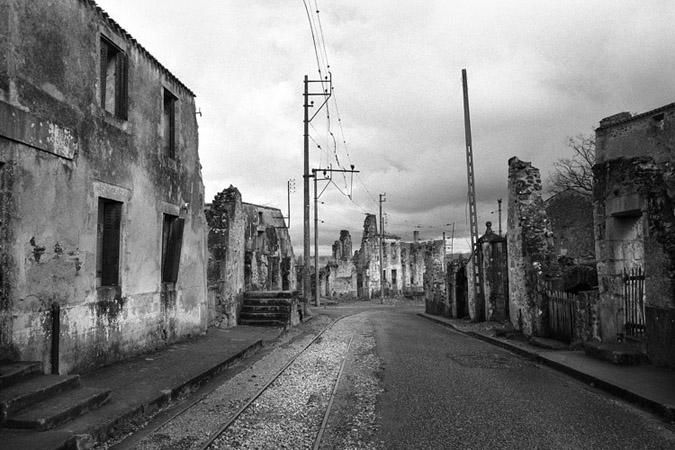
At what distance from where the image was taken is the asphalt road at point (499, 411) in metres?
5.91

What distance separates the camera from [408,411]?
279 inches

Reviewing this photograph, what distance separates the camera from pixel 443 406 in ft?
24.0

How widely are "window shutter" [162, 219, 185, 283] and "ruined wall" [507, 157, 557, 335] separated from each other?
1012cm

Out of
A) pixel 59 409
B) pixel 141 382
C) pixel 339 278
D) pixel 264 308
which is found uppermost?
pixel 339 278

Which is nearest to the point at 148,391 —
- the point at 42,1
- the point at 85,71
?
the point at 85,71

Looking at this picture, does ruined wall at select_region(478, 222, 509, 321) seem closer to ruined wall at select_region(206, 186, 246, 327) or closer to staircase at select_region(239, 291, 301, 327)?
staircase at select_region(239, 291, 301, 327)

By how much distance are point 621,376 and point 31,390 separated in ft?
29.7

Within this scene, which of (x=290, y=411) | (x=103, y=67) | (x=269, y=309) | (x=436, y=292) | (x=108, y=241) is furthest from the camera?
(x=436, y=292)

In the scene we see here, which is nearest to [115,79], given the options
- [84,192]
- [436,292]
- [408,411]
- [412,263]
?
[84,192]

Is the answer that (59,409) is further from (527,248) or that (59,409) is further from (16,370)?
(527,248)

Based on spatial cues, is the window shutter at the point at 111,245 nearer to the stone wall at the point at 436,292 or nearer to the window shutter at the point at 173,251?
the window shutter at the point at 173,251

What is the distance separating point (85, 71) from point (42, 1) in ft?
4.58

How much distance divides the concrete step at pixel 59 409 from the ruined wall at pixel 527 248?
465 inches

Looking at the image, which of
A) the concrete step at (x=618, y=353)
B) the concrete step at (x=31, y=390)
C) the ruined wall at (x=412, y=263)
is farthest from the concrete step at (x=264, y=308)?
the ruined wall at (x=412, y=263)
